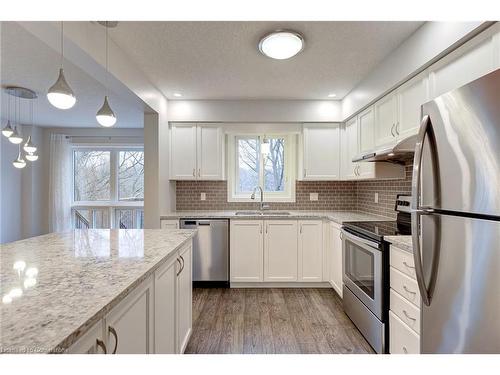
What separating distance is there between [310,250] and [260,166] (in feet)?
4.75

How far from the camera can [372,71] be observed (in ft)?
8.18

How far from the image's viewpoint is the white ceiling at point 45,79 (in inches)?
78.1

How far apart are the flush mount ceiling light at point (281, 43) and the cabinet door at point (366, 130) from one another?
3.80 ft

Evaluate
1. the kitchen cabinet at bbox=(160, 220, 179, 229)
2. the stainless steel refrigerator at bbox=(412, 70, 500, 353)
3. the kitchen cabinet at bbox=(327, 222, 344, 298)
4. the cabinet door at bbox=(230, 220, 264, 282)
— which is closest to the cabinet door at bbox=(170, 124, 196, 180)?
the kitchen cabinet at bbox=(160, 220, 179, 229)

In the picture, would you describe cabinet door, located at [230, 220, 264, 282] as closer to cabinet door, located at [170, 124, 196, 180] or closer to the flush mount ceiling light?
cabinet door, located at [170, 124, 196, 180]

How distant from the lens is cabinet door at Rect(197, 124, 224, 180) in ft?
11.3

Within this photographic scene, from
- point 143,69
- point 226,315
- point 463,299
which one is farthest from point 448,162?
point 143,69

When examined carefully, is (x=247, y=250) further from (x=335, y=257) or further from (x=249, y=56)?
(x=249, y=56)

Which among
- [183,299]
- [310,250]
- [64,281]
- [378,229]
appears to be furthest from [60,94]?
[310,250]

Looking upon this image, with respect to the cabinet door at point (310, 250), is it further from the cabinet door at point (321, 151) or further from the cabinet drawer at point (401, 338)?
the cabinet drawer at point (401, 338)

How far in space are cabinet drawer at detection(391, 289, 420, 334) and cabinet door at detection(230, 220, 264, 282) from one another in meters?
1.68

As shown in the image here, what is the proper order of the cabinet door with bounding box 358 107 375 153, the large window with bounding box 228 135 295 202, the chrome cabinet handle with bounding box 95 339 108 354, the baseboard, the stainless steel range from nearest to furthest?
the chrome cabinet handle with bounding box 95 339 108 354 < the stainless steel range < the cabinet door with bounding box 358 107 375 153 < the baseboard < the large window with bounding box 228 135 295 202

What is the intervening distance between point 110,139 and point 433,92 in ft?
16.0
